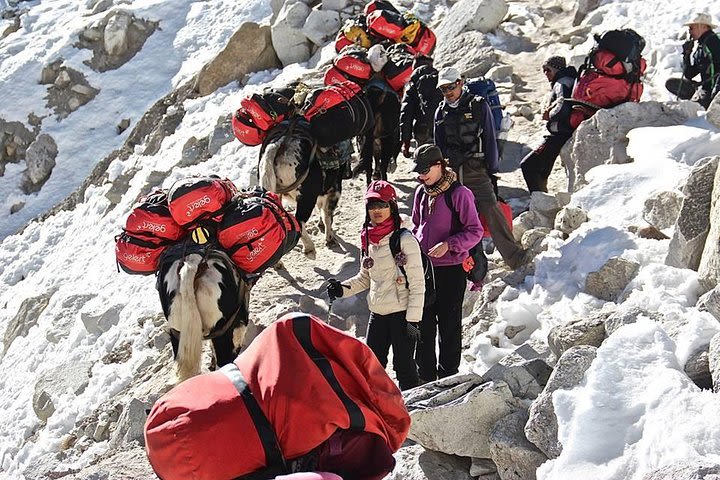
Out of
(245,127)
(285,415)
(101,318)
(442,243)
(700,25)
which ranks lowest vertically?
(101,318)

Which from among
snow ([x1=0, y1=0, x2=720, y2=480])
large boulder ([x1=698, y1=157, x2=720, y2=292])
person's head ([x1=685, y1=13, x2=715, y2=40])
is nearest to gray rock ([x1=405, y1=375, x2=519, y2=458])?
snow ([x1=0, y1=0, x2=720, y2=480])

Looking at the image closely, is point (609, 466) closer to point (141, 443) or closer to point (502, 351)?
point (502, 351)

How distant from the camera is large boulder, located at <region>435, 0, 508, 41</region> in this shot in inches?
508

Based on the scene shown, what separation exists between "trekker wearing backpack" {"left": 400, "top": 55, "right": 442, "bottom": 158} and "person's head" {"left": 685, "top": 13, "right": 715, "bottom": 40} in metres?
2.74

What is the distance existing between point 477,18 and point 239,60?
5211 millimetres

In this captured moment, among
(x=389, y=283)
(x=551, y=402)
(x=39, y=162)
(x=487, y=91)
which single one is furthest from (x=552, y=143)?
(x=39, y=162)

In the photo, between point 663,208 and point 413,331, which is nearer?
point 413,331

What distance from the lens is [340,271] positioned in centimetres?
A: 786

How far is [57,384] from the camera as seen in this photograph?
8.07 metres

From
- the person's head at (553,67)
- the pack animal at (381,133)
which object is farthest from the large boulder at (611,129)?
the pack animal at (381,133)

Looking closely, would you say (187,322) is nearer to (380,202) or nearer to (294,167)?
(380,202)

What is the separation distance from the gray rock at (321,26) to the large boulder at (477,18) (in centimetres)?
250

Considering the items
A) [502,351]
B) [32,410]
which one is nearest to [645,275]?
[502,351]

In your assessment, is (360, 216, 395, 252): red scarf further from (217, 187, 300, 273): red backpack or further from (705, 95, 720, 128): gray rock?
(705, 95, 720, 128): gray rock
